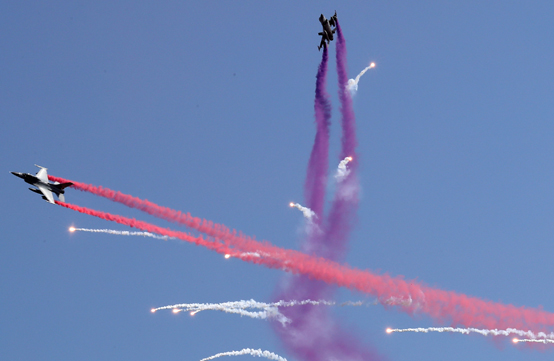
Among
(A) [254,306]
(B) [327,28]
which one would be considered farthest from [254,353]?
(B) [327,28]

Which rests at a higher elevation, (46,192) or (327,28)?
(327,28)

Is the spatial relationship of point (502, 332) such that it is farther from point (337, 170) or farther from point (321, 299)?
point (337, 170)

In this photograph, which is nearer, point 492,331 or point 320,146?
point 492,331

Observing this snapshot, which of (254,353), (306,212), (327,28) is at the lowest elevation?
(254,353)

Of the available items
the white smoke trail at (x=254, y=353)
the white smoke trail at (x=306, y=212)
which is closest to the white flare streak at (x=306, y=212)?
the white smoke trail at (x=306, y=212)

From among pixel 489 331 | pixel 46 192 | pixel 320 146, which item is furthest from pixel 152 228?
pixel 489 331

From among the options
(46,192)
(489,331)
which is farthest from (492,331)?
(46,192)

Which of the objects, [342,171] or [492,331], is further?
[342,171]

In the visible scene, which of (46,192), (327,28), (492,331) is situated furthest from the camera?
(327,28)

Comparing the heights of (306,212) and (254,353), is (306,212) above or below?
above

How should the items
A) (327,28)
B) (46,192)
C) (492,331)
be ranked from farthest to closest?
(327,28) < (46,192) < (492,331)

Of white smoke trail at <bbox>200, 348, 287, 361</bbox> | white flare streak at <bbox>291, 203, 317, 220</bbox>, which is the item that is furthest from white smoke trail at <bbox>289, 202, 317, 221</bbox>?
white smoke trail at <bbox>200, 348, 287, 361</bbox>

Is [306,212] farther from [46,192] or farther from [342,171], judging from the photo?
[46,192]

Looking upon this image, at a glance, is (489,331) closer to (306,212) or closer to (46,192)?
(306,212)
